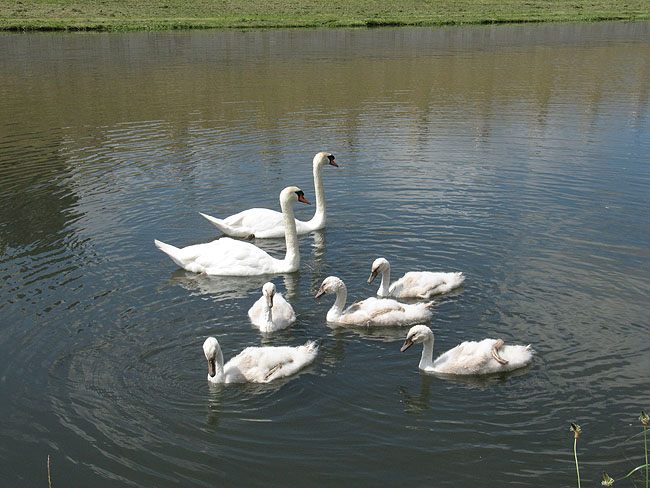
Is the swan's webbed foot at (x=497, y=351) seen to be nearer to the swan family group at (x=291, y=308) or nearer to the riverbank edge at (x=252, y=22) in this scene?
the swan family group at (x=291, y=308)

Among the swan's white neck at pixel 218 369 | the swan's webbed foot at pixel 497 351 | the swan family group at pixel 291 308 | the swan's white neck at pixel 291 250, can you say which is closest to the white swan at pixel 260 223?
the swan family group at pixel 291 308

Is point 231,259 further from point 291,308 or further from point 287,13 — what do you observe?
point 287,13

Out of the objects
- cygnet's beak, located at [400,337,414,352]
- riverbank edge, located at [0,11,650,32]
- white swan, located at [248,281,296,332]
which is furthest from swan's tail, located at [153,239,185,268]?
riverbank edge, located at [0,11,650,32]

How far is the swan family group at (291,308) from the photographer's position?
8148 mm

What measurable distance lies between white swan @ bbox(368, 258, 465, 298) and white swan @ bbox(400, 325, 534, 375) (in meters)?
1.93

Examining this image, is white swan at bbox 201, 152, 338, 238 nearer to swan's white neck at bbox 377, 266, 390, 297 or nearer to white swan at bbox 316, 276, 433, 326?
swan's white neck at bbox 377, 266, 390, 297

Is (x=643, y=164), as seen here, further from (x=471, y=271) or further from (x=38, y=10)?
(x=38, y=10)

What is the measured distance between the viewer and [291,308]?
384 inches

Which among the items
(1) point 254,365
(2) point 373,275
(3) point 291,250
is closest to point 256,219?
(3) point 291,250

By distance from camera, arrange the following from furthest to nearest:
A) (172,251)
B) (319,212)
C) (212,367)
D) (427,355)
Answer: (319,212) < (172,251) < (427,355) < (212,367)

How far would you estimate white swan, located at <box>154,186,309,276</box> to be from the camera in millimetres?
11539

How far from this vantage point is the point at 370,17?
7812 centimetres

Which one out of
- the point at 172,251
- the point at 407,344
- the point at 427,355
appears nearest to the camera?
the point at 427,355

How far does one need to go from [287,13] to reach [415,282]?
7592 centimetres
